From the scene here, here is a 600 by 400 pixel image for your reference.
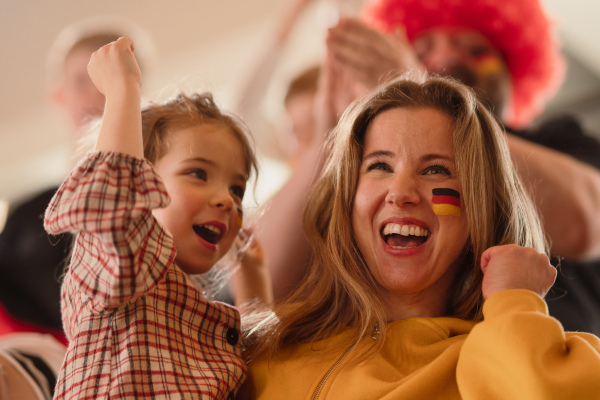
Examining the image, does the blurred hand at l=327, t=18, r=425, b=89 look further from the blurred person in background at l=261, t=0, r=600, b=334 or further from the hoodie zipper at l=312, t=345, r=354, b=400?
the hoodie zipper at l=312, t=345, r=354, b=400

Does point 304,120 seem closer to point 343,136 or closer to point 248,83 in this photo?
point 248,83

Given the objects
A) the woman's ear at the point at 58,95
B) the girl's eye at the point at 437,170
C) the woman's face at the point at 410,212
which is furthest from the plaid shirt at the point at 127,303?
the woman's ear at the point at 58,95

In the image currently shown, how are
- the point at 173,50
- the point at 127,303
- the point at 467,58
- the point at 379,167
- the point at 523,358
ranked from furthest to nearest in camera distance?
the point at 173,50, the point at 467,58, the point at 379,167, the point at 127,303, the point at 523,358

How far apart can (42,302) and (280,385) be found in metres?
0.51

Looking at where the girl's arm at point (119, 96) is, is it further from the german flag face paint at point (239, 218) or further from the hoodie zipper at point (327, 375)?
the hoodie zipper at point (327, 375)

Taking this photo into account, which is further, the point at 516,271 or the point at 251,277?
the point at 251,277

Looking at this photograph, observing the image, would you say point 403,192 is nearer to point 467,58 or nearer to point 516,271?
point 516,271

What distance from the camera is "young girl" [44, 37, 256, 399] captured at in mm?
669

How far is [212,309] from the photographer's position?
836 mm

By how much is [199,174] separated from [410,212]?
29 cm

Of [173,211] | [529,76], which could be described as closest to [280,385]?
[173,211]

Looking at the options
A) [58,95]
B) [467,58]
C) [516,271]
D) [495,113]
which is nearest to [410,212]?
[516,271]

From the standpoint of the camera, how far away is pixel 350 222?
861 mm

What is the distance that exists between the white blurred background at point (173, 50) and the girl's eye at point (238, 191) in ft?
4.30
